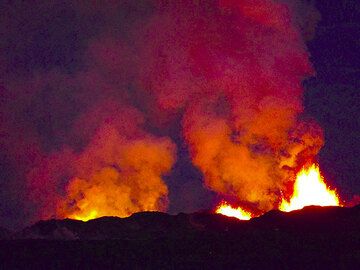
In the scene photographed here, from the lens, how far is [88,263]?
4275cm

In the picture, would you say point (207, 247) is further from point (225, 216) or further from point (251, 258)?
point (225, 216)

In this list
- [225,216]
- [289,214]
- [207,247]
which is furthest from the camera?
[225,216]

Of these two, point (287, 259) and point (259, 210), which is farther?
point (259, 210)

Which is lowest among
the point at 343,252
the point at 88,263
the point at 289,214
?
the point at 88,263

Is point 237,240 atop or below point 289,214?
below

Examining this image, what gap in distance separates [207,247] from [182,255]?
9.72 feet

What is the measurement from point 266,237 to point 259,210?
33521 millimetres

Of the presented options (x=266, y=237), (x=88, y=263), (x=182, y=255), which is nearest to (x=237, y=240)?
(x=266, y=237)

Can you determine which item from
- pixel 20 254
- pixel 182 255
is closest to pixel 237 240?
pixel 182 255

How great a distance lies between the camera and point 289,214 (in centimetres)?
6656

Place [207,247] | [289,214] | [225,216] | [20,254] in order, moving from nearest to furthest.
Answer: [20,254] → [207,247] → [289,214] → [225,216]

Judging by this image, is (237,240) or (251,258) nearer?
(251,258)

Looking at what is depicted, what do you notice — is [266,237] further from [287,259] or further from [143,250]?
[143,250]

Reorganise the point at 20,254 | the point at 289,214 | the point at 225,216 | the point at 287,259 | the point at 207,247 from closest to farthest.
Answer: the point at 287,259
the point at 20,254
the point at 207,247
the point at 289,214
the point at 225,216
